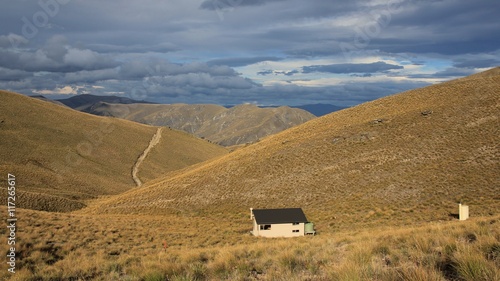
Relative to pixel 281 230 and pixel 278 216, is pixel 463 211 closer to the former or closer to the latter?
pixel 281 230

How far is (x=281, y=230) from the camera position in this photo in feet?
111

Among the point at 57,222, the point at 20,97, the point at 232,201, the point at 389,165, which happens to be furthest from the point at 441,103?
the point at 20,97

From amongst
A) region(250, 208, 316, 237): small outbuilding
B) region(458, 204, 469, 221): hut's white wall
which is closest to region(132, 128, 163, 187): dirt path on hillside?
region(250, 208, 316, 237): small outbuilding

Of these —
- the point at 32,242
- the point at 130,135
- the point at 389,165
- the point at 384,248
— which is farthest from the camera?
the point at 130,135

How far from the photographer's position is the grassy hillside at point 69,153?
70.9 m

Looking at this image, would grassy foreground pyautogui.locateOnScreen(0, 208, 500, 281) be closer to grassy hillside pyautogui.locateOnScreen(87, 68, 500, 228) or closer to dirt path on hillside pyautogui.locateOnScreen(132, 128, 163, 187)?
grassy hillside pyautogui.locateOnScreen(87, 68, 500, 228)

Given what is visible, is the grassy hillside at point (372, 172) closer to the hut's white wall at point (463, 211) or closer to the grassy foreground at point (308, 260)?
the hut's white wall at point (463, 211)

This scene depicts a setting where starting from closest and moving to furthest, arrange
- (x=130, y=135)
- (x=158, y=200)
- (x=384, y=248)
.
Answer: (x=384, y=248) < (x=158, y=200) < (x=130, y=135)

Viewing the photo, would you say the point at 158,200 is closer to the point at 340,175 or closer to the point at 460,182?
the point at 340,175

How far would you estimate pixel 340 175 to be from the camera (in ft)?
165

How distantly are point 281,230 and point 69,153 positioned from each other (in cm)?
8443

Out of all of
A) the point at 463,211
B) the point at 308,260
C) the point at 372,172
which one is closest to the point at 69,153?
the point at 372,172

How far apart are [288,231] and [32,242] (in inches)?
817

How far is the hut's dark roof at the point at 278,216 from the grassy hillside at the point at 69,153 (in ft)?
106
